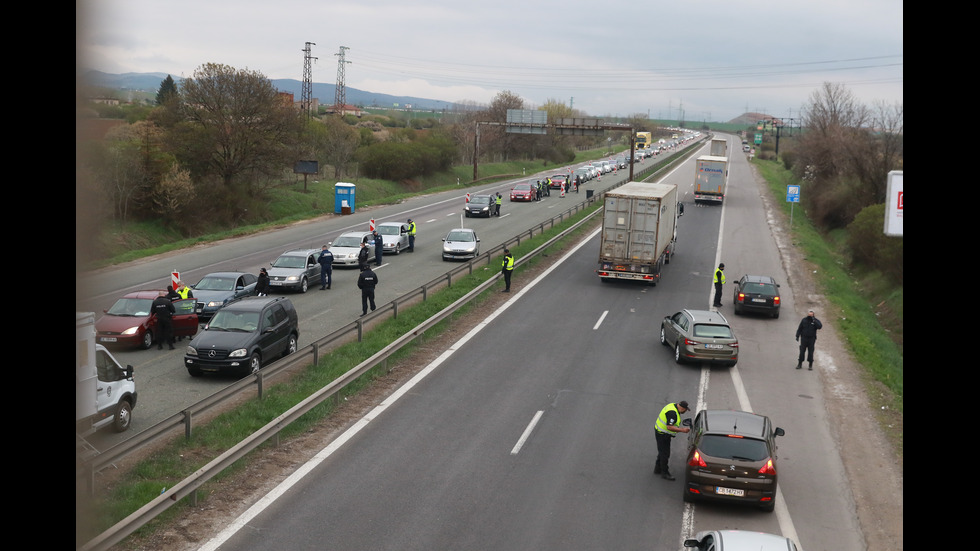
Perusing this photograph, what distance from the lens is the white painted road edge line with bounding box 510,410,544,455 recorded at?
47.3 feet

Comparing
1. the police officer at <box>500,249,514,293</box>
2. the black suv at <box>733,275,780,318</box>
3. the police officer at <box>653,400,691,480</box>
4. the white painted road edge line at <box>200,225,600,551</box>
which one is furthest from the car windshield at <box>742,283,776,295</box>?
the police officer at <box>653,400,691,480</box>

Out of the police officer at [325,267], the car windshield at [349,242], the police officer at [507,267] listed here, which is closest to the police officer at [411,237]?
the car windshield at [349,242]

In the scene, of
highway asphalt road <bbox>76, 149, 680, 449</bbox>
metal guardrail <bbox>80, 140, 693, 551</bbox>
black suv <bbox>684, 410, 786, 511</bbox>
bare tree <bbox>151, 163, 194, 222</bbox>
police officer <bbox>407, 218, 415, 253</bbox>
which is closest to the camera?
metal guardrail <bbox>80, 140, 693, 551</bbox>

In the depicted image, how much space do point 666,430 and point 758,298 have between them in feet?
51.5

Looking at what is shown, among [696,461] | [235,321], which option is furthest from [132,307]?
[696,461]

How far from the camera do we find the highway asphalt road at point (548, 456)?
11.2 m

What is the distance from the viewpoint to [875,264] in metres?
42.4

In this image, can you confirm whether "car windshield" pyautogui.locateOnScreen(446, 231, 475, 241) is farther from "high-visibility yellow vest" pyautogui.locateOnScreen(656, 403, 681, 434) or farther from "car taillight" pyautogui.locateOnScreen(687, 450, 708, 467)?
"car taillight" pyautogui.locateOnScreen(687, 450, 708, 467)

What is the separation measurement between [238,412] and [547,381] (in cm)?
714

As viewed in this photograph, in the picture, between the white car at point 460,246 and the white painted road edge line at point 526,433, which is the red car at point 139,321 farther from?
the white car at point 460,246

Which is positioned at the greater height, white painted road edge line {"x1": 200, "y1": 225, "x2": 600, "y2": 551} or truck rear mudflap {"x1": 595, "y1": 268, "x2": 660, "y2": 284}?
truck rear mudflap {"x1": 595, "y1": 268, "x2": 660, "y2": 284}

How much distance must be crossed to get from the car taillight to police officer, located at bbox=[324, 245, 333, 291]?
775 inches

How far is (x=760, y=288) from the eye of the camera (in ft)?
91.7
